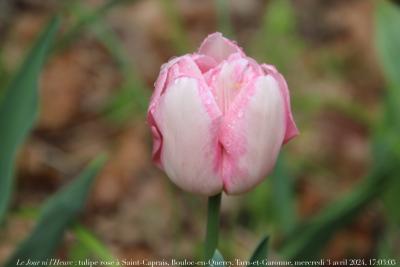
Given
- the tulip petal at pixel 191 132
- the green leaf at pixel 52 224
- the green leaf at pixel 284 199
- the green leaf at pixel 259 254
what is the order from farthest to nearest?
the green leaf at pixel 284 199
the green leaf at pixel 52 224
the green leaf at pixel 259 254
the tulip petal at pixel 191 132

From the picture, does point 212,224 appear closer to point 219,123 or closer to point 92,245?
point 219,123

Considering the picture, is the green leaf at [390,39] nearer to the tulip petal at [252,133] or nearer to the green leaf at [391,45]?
the green leaf at [391,45]

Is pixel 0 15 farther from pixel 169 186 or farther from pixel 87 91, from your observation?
pixel 169 186

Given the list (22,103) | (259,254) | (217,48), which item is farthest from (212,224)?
(22,103)

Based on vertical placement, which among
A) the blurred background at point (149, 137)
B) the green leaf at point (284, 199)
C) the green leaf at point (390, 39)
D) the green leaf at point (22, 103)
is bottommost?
the blurred background at point (149, 137)

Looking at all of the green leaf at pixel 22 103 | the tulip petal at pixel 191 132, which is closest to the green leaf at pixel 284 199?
the green leaf at pixel 22 103

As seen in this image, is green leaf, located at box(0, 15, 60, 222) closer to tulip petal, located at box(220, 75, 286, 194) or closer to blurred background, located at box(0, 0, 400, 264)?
blurred background, located at box(0, 0, 400, 264)

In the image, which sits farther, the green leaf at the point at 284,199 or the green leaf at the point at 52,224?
the green leaf at the point at 284,199
